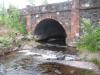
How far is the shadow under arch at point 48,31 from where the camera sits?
2283 centimetres

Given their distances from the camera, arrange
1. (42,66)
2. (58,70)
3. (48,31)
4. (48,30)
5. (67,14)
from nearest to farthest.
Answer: (58,70)
(42,66)
(67,14)
(48,30)
(48,31)

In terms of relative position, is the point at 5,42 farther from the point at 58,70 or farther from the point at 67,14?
the point at 67,14

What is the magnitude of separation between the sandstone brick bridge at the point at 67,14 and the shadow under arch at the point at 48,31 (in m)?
0.23

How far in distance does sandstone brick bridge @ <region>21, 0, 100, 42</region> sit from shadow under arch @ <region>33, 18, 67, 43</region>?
0.23 m

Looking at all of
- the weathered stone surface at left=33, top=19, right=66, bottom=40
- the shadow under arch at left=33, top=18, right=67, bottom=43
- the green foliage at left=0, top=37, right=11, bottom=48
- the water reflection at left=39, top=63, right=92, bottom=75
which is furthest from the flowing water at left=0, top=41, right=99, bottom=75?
the weathered stone surface at left=33, top=19, right=66, bottom=40

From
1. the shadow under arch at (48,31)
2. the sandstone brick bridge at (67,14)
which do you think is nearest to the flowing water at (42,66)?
the sandstone brick bridge at (67,14)

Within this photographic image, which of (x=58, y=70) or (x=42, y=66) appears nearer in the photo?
(x=58, y=70)

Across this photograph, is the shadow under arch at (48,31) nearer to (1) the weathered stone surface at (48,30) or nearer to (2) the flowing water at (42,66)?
(1) the weathered stone surface at (48,30)

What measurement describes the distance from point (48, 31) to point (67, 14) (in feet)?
24.5

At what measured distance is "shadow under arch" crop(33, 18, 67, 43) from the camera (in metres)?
22.8

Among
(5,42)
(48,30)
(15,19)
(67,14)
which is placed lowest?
(48,30)

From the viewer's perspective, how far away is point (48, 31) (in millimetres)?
25031

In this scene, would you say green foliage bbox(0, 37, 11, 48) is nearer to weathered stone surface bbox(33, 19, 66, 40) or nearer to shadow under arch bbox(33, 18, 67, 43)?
shadow under arch bbox(33, 18, 67, 43)

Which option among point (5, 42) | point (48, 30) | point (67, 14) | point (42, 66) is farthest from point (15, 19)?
point (42, 66)
